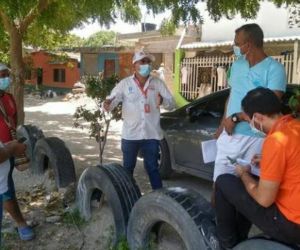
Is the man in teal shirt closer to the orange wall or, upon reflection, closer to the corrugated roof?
the corrugated roof

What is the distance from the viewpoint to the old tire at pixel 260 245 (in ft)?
8.74

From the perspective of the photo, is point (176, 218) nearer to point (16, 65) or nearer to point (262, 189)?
point (262, 189)

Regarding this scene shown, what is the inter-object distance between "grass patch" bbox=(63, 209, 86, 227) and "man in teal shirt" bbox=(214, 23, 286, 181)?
184 centimetres

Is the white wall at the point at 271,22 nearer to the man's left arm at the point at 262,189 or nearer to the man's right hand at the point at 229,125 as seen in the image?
the man's right hand at the point at 229,125

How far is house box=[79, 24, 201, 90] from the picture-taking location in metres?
20.7

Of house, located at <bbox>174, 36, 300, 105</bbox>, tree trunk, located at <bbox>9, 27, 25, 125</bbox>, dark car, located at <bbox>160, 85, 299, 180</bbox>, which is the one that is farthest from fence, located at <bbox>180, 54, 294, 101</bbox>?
dark car, located at <bbox>160, 85, 299, 180</bbox>

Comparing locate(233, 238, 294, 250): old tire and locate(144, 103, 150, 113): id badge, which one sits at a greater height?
locate(144, 103, 150, 113): id badge

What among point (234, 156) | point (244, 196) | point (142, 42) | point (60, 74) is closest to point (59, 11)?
point (234, 156)

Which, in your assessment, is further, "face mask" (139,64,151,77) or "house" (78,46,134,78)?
"house" (78,46,134,78)

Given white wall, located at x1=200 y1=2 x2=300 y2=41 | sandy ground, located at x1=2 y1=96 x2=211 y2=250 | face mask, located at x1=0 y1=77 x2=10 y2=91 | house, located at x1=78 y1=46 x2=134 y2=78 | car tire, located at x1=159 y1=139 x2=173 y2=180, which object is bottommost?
sandy ground, located at x1=2 y1=96 x2=211 y2=250

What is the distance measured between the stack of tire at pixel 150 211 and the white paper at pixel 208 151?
47 cm

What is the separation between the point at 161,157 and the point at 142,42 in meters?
16.8

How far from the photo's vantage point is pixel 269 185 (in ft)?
8.31

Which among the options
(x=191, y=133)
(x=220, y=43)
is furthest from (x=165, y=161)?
(x=220, y=43)
